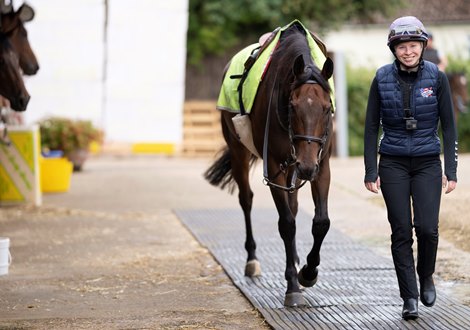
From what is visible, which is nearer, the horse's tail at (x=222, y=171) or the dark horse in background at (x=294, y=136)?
the dark horse in background at (x=294, y=136)

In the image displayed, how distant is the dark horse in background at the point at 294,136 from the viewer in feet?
21.4

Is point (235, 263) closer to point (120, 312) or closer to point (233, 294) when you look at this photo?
point (233, 294)

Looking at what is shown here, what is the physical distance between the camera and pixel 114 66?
69.5 ft

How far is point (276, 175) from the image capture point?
7.23 meters

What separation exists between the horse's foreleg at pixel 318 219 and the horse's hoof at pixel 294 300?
15.0 inches

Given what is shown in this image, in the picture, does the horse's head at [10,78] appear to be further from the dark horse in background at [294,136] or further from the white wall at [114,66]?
the white wall at [114,66]

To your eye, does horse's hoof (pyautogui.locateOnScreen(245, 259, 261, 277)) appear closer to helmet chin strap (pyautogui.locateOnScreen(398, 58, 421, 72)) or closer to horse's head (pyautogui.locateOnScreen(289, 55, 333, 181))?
horse's head (pyautogui.locateOnScreen(289, 55, 333, 181))

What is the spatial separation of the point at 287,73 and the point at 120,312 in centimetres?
196

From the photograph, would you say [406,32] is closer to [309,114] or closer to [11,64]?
[309,114]

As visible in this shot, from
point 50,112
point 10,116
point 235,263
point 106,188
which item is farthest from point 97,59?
point 235,263

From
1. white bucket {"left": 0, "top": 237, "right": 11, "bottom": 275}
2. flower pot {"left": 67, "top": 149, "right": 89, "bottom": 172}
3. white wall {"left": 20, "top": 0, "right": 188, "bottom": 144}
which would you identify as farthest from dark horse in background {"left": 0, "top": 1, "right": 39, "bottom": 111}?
white wall {"left": 20, "top": 0, "right": 188, "bottom": 144}

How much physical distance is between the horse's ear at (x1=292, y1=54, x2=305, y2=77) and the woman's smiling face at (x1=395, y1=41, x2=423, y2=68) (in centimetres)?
71

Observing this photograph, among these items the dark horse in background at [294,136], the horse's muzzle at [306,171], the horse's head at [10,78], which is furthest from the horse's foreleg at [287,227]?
the horse's head at [10,78]

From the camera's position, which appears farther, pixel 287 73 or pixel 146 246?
pixel 146 246
